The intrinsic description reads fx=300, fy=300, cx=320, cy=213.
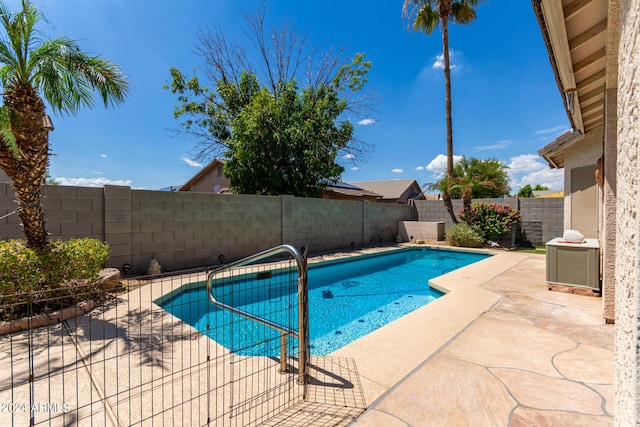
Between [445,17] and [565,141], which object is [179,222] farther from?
[445,17]

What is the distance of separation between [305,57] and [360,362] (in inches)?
700

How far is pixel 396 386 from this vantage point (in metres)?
2.94

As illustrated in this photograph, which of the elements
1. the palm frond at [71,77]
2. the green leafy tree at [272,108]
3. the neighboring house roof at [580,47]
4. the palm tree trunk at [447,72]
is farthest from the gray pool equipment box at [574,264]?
the green leafy tree at [272,108]

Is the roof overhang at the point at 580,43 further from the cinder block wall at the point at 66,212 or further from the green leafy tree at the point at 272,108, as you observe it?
the green leafy tree at the point at 272,108

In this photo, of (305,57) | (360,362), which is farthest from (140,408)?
(305,57)

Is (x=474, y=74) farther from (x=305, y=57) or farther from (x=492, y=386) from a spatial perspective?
(x=492, y=386)

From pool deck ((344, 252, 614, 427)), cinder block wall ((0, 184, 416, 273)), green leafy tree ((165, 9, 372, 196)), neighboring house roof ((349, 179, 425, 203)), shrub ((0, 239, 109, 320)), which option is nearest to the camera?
pool deck ((344, 252, 614, 427))

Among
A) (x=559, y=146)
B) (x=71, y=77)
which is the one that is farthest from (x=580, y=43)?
(x=71, y=77)

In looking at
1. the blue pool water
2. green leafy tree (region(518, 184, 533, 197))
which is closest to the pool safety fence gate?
the blue pool water

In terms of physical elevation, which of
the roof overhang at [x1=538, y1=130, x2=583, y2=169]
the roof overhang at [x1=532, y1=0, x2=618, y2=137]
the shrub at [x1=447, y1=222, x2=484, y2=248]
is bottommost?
the shrub at [x1=447, y1=222, x2=484, y2=248]

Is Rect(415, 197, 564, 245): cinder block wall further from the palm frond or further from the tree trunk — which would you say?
the tree trunk

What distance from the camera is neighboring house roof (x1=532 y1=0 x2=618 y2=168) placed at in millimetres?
2906

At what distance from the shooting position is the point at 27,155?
4.95 metres

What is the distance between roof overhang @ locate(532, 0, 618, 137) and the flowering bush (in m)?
9.78
